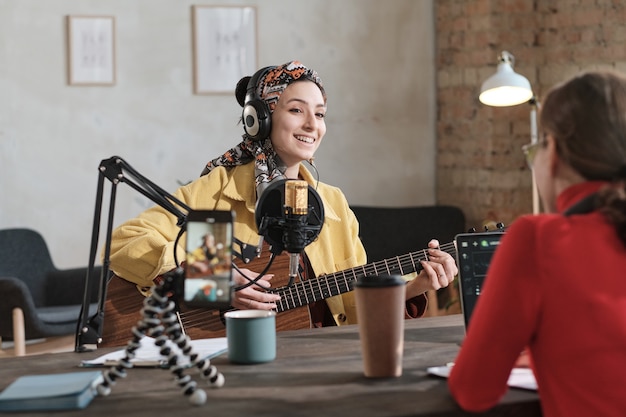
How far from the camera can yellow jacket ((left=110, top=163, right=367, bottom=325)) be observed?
99.2 inches

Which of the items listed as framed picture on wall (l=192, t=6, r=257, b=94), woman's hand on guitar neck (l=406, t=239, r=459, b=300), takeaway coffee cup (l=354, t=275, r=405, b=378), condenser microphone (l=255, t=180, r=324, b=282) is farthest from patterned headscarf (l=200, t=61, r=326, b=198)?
framed picture on wall (l=192, t=6, r=257, b=94)

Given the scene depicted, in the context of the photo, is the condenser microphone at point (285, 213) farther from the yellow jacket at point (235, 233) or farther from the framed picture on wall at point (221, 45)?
the framed picture on wall at point (221, 45)

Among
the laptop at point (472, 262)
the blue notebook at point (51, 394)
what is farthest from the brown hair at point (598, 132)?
the blue notebook at point (51, 394)

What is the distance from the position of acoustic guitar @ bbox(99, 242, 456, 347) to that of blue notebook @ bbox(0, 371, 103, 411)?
97 centimetres

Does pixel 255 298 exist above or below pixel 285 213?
below

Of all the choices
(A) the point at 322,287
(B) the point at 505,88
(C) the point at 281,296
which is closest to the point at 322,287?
(A) the point at 322,287

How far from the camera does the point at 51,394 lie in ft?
4.52

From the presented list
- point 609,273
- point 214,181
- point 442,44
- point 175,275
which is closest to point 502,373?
point 609,273

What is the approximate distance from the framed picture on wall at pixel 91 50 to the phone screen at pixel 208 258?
4198 mm

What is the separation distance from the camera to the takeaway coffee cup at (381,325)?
5.01 ft

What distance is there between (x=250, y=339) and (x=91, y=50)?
4.09 metres

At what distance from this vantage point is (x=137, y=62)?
5492 millimetres

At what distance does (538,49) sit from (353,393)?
4213 mm

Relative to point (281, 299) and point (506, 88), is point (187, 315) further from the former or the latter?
point (506, 88)
